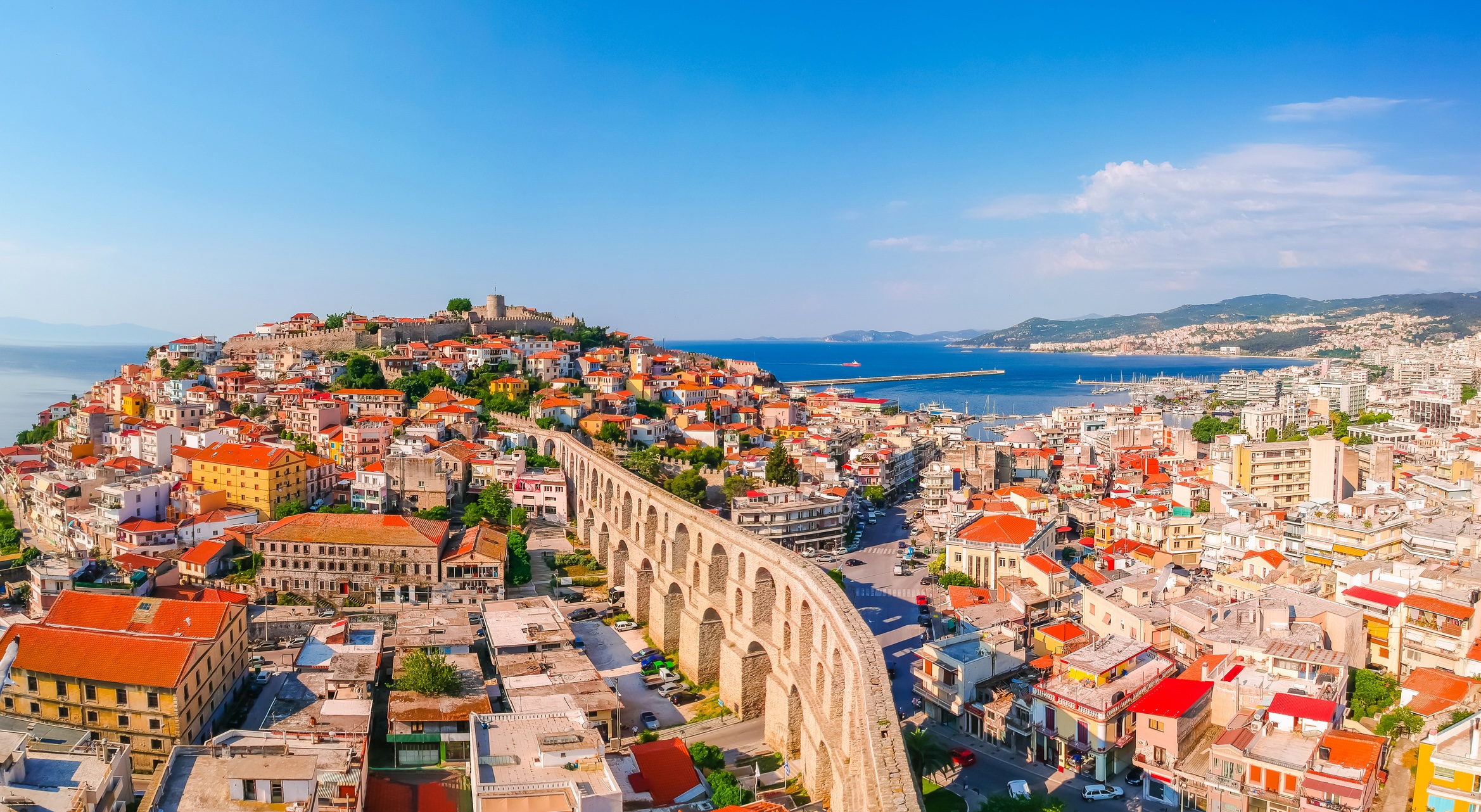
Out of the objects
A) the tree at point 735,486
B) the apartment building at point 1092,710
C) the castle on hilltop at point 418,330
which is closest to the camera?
the apartment building at point 1092,710

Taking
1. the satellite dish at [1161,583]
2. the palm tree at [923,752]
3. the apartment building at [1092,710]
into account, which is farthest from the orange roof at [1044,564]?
the palm tree at [923,752]

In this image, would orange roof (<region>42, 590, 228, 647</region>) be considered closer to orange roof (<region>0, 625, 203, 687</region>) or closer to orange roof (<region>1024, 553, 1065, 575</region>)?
orange roof (<region>0, 625, 203, 687</region>)

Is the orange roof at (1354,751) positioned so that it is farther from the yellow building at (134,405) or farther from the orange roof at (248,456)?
the yellow building at (134,405)

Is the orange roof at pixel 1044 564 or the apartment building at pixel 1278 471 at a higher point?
the apartment building at pixel 1278 471

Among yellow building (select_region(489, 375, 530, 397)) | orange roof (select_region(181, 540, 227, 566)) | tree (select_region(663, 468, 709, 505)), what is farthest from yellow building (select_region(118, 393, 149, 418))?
tree (select_region(663, 468, 709, 505))

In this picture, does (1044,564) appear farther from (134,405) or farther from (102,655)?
(134,405)

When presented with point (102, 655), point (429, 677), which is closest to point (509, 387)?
point (429, 677)
